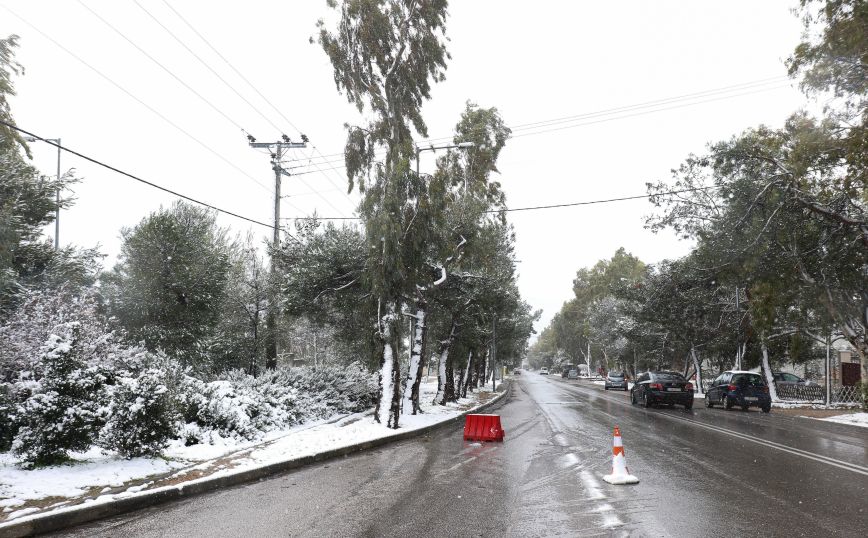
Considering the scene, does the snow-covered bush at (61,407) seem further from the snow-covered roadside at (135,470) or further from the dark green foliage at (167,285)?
the dark green foliage at (167,285)

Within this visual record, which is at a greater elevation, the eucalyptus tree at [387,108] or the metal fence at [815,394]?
the eucalyptus tree at [387,108]

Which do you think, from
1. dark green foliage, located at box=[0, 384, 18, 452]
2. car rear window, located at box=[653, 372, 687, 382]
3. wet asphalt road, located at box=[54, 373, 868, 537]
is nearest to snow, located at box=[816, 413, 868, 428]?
car rear window, located at box=[653, 372, 687, 382]

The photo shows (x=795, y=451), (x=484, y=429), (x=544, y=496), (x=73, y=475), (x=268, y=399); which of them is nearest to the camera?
(x=544, y=496)

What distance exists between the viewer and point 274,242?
19906 mm

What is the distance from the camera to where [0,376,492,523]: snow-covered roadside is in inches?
249

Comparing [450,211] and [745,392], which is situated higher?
[450,211]

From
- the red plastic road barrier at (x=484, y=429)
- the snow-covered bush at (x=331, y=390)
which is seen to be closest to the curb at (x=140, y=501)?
the red plastic road barrier at (x=484, y=429)

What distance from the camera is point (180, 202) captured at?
2067 cm

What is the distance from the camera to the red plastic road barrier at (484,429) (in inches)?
513

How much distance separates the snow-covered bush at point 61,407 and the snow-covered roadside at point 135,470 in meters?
0.28

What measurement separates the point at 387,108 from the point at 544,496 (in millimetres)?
11070

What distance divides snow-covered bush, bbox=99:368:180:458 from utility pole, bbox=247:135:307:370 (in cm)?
1053

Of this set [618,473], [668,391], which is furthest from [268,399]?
[668,391]

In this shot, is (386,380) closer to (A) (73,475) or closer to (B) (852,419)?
(A) (73,475)
